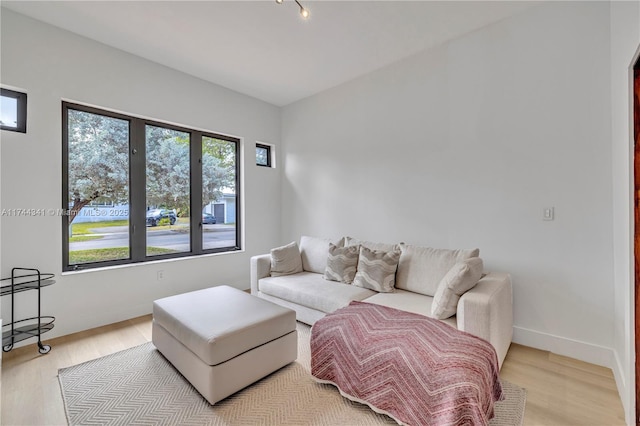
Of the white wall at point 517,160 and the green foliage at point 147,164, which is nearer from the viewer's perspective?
the white wall at point 517,160

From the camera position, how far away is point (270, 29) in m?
2.79

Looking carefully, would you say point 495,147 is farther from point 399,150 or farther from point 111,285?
point 111,285

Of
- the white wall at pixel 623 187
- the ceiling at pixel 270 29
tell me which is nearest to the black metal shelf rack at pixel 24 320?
the ceiling at pixel 270 29

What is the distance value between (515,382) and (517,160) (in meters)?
1.87

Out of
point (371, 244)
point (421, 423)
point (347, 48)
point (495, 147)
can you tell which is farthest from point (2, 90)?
point (495, 147)

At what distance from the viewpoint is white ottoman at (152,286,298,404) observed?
1.85m

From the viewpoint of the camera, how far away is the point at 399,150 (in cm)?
346

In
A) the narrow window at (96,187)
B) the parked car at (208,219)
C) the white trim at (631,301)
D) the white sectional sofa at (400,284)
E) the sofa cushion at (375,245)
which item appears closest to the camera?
the white trim at (631,301)

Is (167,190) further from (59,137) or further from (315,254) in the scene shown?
(315,254)

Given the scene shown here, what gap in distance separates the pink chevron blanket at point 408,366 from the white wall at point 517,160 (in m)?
1.32

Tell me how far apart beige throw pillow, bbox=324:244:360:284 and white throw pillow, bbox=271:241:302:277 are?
500 millimetres

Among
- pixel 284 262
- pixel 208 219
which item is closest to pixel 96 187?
pixel 208 219

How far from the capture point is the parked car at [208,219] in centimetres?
411

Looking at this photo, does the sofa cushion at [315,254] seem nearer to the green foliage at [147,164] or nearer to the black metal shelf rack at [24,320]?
the green foliage at [147,164]
